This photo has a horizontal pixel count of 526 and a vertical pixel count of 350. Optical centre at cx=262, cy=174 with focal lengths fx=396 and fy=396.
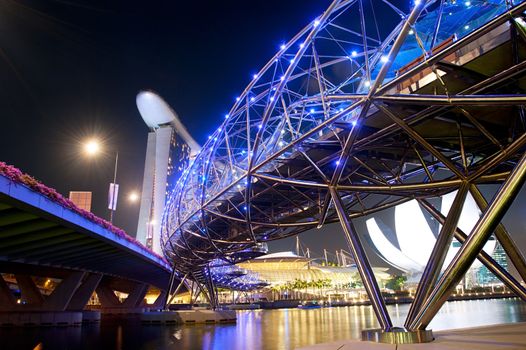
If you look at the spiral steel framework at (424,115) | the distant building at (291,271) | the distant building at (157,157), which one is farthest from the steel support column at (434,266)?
the distant building at (291,271)

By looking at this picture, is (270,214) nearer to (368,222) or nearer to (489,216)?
(489,216)

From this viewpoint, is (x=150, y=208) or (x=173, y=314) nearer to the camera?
(x=173, y=314)

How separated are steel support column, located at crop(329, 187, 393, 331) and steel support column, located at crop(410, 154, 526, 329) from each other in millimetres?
1052

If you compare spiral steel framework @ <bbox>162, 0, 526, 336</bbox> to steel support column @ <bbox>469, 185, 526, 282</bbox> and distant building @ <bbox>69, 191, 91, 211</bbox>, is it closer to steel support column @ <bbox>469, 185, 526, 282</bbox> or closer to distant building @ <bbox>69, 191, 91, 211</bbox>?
steel support column @ <bbox>469, 185, 526, 282</bbox>

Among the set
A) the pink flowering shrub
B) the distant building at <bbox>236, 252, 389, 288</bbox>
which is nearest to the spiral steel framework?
the pink flowering shrub

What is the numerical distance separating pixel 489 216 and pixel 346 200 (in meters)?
15.4

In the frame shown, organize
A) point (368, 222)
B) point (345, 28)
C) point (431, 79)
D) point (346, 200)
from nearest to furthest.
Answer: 1. point (431, 79)
2. point (345, 28)
3. point (346, 200)
4. point (368, 222)

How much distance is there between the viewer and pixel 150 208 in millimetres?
120062

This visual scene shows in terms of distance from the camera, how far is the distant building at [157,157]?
118438mm

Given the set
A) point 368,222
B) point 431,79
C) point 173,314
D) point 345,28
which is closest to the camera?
point 431,79

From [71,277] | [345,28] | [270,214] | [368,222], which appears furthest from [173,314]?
[368,222]

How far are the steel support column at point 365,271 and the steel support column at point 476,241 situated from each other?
105 cm

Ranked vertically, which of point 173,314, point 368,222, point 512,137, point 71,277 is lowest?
point 173,314

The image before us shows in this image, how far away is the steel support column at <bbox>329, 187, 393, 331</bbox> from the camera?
10.2 metres
